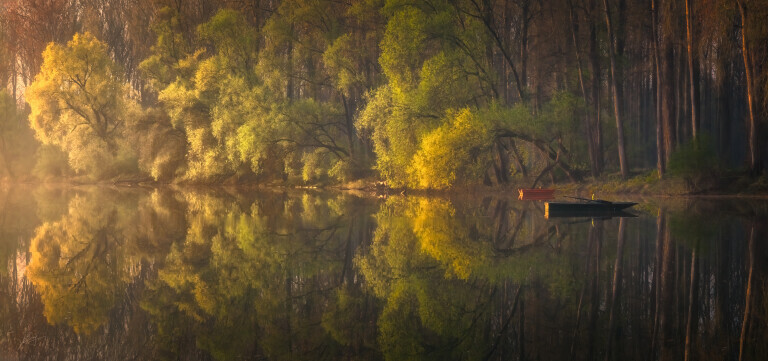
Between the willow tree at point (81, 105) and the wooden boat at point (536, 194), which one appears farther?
the willow tree at point (81, 105)

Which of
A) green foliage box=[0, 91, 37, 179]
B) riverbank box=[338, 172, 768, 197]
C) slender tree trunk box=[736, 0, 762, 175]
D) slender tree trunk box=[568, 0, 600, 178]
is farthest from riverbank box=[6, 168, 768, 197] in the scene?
green foliage box=[0, 91, 37, 179]

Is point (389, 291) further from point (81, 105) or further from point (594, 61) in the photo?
point (81, 105)

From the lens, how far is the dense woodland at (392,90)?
3900 centimetres

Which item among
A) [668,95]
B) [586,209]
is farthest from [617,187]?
[586,209]

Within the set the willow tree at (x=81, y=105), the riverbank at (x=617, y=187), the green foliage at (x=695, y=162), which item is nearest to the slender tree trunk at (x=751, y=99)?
the riverbank at (x=617, y=187)

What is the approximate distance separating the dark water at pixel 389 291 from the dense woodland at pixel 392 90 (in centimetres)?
1577

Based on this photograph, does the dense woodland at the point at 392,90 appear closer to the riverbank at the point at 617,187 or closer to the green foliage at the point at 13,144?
the green foliage at the point at 13,144

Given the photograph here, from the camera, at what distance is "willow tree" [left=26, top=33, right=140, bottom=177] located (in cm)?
5900

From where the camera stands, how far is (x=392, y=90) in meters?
44.6

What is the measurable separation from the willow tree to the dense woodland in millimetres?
126

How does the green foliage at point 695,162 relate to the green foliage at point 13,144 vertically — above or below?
below

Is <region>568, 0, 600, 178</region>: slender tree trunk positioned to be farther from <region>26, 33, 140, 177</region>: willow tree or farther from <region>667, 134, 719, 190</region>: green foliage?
<region>26, 33, 140, 177</region>: willow tree

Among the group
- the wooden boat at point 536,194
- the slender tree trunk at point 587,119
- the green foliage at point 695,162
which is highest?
the slender tree trunk at point 587,119

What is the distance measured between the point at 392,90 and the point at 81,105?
99.8ft
